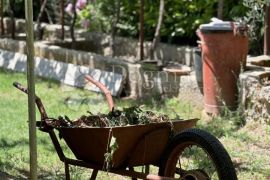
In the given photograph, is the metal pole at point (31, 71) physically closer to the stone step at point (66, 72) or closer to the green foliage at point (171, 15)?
the stone step at point (66, 72)

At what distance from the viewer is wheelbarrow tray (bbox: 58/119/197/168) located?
11.6ft

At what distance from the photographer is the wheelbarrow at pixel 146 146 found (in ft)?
11.3

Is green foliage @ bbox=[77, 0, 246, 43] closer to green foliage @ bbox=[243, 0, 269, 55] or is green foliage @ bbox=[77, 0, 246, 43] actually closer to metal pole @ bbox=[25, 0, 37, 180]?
green foliage @ bbox=[243, 0, 269, 55]

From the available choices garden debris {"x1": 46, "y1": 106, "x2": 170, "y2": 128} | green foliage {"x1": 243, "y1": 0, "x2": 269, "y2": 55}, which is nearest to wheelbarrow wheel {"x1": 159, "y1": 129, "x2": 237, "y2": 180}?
garden debris {"x1": 46, "y1": 106, "x2": 170, "y2": 128}

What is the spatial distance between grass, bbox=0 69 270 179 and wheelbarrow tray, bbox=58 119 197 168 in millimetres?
1185

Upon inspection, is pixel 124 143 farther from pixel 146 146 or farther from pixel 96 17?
pixel 96 17

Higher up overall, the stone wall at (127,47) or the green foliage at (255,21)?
the green foliage at (255,21)

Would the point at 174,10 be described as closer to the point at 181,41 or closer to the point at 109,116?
the point at 181,41

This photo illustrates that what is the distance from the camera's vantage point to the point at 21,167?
5.23 metres

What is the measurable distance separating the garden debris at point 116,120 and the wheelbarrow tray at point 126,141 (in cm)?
9

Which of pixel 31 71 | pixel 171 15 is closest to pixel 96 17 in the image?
pixel 171 15

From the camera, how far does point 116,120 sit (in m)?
3.82

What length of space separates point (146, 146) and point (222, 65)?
3.41m

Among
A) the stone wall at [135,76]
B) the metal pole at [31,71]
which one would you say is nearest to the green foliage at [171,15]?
the stone wall at [135,76]
